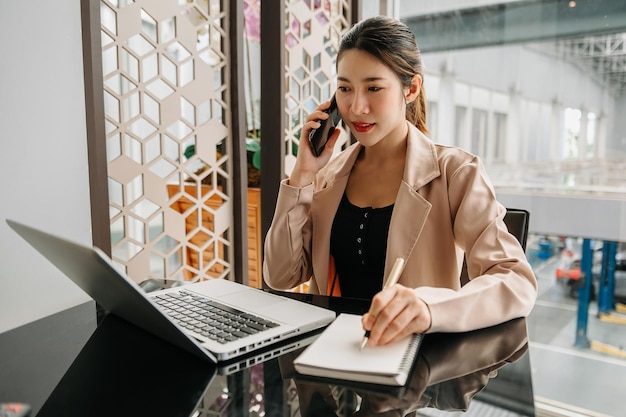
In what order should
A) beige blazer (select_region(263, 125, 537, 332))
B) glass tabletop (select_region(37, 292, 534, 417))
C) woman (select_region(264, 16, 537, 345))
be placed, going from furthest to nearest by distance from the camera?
1. woman (select_region(264, 16, 537, 345))
2. beige blazer (select_region(263, 125, 537, 332))
3. glass tabletop (select_region(37, 292, 534, 417))

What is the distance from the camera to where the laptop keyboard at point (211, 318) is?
35.6 inches

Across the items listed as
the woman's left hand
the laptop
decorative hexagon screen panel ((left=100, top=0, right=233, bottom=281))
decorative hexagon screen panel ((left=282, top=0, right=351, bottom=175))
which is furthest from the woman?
decorative hexagon screen panel ((left=282, top=0, right=351, bottom=175))

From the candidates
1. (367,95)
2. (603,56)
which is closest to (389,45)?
(367,95)

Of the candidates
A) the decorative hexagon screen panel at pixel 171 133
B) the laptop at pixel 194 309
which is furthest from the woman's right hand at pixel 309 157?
the decorative hexagon screen panel at pixel 171 133

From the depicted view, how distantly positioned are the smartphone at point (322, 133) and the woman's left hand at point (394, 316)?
2.32 ft

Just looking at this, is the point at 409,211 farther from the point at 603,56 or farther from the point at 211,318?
the point at 603,56

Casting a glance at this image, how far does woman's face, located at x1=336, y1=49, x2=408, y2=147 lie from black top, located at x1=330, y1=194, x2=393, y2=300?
21 cm

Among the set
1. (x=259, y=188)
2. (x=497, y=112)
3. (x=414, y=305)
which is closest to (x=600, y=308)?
(x=497, y=112)

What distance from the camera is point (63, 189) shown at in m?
1.52

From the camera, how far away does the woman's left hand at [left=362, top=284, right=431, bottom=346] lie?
83 centimetres

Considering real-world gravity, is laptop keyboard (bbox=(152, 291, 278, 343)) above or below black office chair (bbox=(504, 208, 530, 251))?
below

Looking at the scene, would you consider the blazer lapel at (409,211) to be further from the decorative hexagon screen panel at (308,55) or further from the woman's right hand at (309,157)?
the decorative hexagon screen panel at (308,55)

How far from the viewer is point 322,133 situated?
4.95ft

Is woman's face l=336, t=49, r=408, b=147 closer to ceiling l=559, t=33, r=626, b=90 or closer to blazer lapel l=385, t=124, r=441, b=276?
blazer lapel l=385, t=124, r=441, b=276
